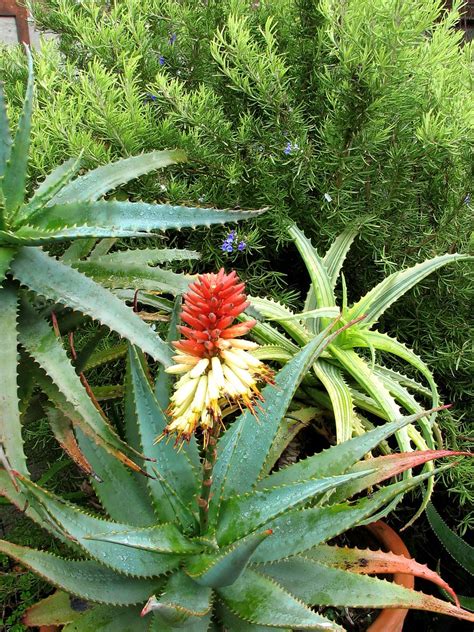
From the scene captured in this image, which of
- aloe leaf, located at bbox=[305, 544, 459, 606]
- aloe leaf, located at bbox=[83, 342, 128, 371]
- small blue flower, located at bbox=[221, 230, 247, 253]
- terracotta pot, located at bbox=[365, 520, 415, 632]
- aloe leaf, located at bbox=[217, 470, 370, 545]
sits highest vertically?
small blue flower, located at bbox=[221, 230, 247, 253]

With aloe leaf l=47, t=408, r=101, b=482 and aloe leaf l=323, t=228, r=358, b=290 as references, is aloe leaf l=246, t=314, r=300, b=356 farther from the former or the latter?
aloe leaf l=47, t=408, r=101, b=482

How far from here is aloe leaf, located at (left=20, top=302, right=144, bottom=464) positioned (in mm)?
962

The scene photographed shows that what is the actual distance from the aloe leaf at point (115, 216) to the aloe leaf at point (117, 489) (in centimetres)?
37

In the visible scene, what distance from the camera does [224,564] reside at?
82 centimetres

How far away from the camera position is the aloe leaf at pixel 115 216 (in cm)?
106

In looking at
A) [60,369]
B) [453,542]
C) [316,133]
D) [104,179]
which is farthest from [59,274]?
[453,542]

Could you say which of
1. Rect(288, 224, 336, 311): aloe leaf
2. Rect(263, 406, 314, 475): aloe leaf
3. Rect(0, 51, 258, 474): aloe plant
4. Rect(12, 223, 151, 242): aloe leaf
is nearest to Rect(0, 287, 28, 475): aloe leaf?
Rect(0, 51, 258, 474): aloe plant

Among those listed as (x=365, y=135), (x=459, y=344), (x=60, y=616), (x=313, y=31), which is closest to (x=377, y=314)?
(x=459, y=344)

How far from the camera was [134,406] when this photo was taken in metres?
1.07

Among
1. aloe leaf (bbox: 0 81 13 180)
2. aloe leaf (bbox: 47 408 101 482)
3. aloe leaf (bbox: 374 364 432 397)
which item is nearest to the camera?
aloe leaf (bbox: 47 408 101 482)

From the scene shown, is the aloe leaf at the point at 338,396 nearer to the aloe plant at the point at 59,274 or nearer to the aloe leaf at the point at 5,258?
the aloe plant at the point at 59,274

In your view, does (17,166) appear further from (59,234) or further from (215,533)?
(215,533)

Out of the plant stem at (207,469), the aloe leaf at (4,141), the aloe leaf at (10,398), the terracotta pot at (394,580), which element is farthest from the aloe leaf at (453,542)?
the aloe leaf at (4,141)

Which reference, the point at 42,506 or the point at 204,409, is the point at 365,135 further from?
the point at 42,506
